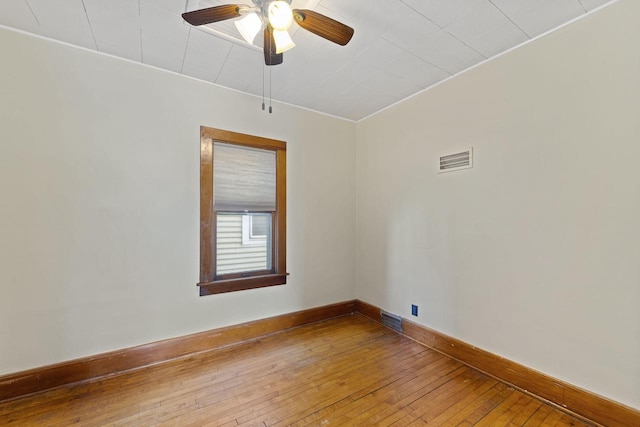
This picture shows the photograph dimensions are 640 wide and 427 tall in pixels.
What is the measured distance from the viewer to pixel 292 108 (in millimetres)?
3363

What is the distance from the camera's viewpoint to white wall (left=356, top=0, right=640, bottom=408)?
68.6 inches

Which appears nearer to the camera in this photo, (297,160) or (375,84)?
(375,84)

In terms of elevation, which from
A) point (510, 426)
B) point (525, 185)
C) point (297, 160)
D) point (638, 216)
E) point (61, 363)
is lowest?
point (510, 426)

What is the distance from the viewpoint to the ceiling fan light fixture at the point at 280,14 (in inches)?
56.1

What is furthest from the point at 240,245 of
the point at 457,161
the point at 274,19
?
the point at 457,161

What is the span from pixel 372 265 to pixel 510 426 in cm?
204

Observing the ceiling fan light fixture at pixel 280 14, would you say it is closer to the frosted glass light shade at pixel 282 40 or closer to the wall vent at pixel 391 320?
the frosted glass light shade at pixel 282 40

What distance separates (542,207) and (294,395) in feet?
7.70

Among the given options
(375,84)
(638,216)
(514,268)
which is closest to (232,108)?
(375,84)

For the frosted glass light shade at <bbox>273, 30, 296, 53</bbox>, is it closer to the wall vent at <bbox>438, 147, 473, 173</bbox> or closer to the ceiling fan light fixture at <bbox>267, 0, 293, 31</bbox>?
the ceiling fan light fixture at <bbox>267, 0, 293, 31</bbox>

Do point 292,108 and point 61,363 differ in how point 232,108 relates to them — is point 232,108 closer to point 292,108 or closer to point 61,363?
point 292,108

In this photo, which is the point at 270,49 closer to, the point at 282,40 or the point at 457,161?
the point at 282,40

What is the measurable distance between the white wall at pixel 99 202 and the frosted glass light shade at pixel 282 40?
1.47 metres

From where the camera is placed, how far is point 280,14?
1455 millimetres
